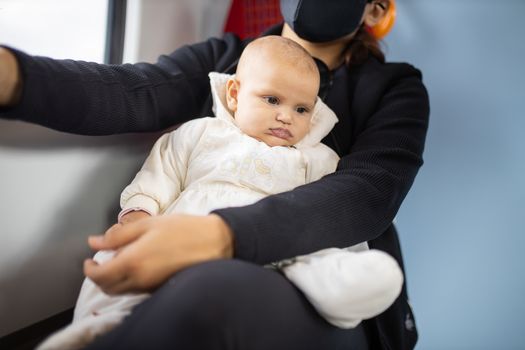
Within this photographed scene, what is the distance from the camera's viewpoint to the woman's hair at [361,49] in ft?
3.96

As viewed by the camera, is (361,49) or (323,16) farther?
(361,49)

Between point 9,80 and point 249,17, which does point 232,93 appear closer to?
point 9,80

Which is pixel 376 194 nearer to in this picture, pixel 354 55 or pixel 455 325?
pixel 354 55

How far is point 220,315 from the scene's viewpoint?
0.52 meters

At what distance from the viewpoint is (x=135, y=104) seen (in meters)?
1.00

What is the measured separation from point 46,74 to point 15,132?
14 cm

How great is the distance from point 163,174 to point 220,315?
0.51 metres

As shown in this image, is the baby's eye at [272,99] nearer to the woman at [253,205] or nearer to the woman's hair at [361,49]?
the woman at [253,205]

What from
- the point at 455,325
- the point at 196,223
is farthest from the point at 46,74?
the point at 455,325

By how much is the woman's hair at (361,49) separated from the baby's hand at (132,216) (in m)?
0.71

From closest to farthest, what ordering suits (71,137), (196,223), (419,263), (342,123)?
(196,223)
(71,137)
(342,123)
(419,263)

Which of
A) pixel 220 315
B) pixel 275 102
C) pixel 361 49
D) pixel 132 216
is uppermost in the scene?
pixel 361 49

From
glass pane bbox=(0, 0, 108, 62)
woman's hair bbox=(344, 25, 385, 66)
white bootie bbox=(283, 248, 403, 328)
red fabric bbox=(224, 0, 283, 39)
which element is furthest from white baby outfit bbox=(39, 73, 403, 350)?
red fabric bbox=(224, 0, 283, 39)

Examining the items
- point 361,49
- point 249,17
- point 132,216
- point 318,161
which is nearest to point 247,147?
point 318,161
